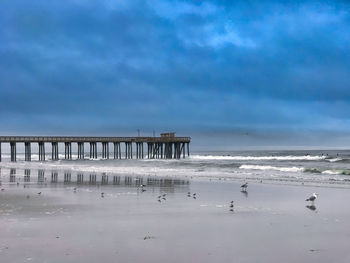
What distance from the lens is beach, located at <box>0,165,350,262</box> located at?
754cm

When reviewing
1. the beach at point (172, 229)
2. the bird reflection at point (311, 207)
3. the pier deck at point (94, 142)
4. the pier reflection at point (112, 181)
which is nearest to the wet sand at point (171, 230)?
the beach at point (172, 229)

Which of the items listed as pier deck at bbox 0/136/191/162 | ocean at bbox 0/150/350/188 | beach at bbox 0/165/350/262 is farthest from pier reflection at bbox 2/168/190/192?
pier deck at bbox 0/136/191/162

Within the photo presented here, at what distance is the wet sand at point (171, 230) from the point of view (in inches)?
297

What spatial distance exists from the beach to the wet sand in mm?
17

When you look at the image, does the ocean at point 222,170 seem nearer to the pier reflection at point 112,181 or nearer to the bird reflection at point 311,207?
the pier reflection at point 112,181

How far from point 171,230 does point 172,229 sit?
4.7 inches

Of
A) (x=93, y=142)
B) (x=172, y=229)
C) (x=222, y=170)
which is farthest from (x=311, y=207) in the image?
(x=93, y=142)

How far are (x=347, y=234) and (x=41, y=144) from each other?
63.7 m

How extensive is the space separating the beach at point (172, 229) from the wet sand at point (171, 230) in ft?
0.06

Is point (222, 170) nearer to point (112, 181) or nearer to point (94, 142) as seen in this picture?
point (112, 181)

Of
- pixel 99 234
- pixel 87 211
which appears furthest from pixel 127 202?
pixel 99 234

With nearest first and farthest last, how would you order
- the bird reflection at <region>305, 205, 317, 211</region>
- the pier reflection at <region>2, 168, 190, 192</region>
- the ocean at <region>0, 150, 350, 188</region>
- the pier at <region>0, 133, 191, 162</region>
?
the bird reflection at <region>305, 205, 317, 211</region>
the pier reflection at <region>2, 168, 190, 192</region>
the ocean at <region>0, 150, 350, 188</region>
the pier at <region>0, 133, 191, 162</region>

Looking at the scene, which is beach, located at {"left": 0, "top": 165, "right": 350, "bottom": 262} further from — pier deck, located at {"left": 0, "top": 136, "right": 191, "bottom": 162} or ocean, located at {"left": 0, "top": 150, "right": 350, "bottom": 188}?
pier deck, located at {"left": 0, "top": 136, "right": 191, "bottom": 162}

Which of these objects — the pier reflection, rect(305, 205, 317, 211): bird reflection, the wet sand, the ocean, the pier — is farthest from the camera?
the pier
